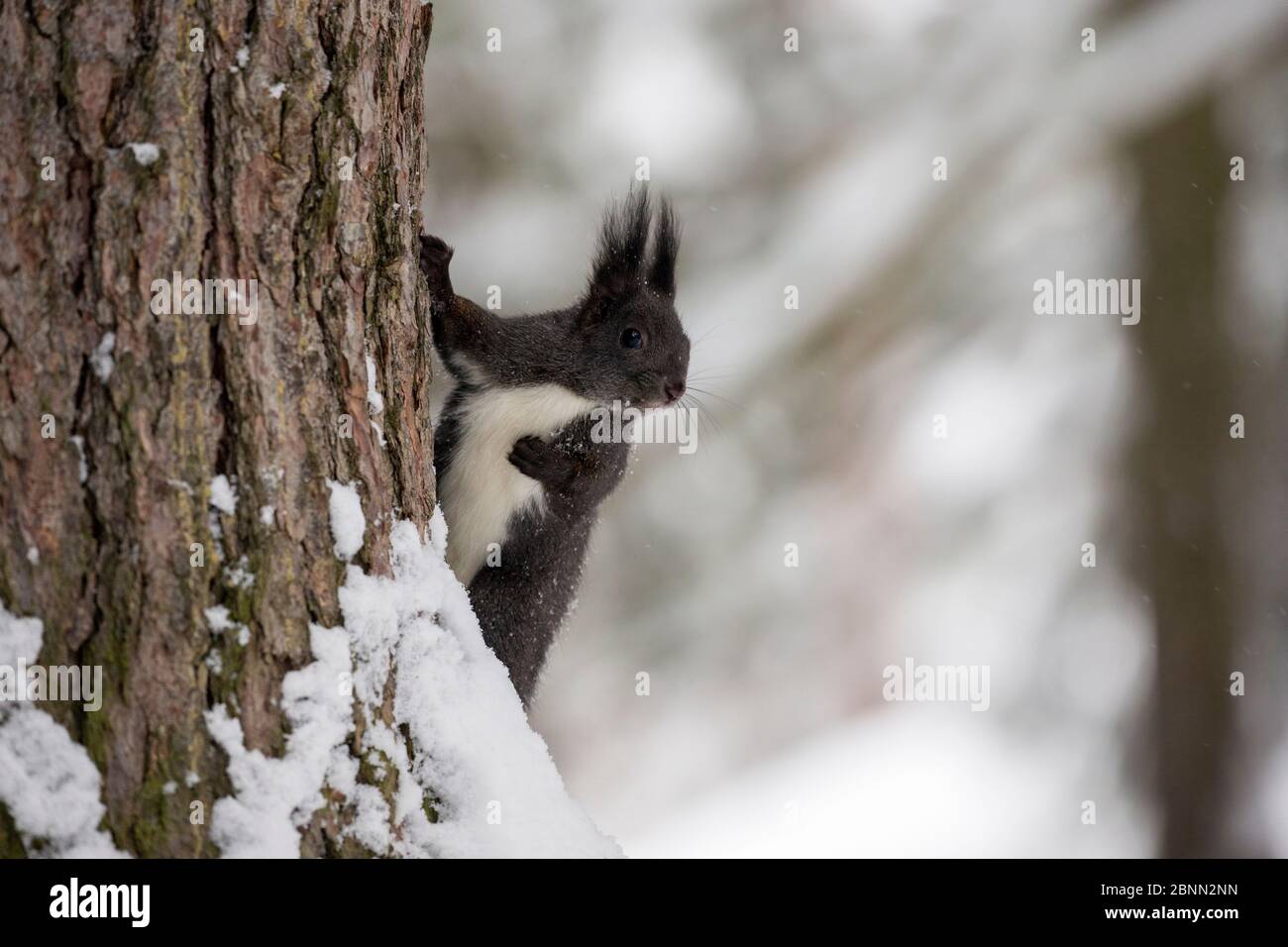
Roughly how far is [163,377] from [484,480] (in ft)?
4.72

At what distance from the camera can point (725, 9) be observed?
5723 millimetres

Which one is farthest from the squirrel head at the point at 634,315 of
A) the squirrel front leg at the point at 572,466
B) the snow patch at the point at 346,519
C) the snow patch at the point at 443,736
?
the snow patch at the point at 346,519

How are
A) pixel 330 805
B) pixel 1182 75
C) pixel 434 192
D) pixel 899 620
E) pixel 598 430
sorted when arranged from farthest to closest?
pixel 899 620
pixel 434 192
pixel 1182 75
pixel 598 430
pixel 330 805

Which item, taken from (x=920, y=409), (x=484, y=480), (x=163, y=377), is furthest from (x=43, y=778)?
(x=920, y=409)

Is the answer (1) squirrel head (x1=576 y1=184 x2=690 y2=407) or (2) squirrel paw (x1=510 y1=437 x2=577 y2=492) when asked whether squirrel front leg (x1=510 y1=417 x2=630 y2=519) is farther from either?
(1) squirrel head (x1=576 y1=184 x2=690 y2=407)

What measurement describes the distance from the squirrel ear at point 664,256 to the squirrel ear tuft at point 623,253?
0.05 m

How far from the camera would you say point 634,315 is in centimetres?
325

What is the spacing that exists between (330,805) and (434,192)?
434 centimetres

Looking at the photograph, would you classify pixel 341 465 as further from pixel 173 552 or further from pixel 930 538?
pixel 930 538

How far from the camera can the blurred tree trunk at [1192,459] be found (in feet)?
16.2

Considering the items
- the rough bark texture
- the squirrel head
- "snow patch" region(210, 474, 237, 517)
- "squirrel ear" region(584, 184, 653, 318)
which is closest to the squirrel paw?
the squirrel head

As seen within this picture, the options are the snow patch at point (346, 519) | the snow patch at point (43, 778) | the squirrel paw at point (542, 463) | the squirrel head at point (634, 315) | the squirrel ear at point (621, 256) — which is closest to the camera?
the snow patch at point (43, 778)

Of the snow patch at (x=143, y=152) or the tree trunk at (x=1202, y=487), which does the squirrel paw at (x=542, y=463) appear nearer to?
the snow patch at (x=143, y=152)
